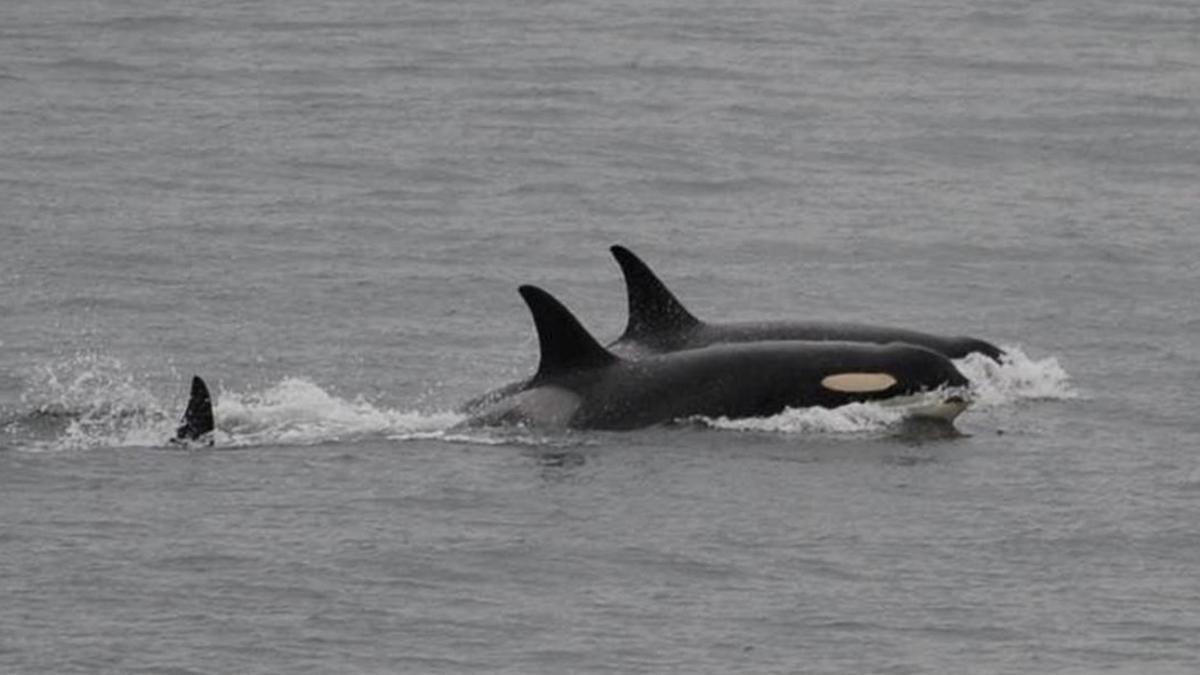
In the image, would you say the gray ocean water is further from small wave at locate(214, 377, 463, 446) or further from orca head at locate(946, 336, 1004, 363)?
orca head at locate(946, 336, 1004, 363)

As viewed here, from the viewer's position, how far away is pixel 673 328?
26.8 metres

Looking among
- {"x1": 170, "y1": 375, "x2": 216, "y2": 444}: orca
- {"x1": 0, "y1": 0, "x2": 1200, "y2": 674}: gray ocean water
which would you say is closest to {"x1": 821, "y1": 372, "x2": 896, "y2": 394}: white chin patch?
{"x1": 0, "y1": 0, "x2": 1200, "y2": 674}: gray ocean water

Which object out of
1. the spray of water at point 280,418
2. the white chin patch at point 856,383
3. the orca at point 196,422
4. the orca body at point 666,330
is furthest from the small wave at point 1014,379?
the orca at point 196,422

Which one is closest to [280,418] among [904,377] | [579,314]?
[904,377]

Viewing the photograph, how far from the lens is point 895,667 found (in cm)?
1906

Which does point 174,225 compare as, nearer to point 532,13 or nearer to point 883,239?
point 883,239

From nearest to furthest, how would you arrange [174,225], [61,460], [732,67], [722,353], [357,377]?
1. [61,460]
2. [722,353]
3. [357,377]
4. [174,225]
5. [732,67]

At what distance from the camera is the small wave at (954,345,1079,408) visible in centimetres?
2738

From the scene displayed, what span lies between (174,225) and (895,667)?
58.7ft

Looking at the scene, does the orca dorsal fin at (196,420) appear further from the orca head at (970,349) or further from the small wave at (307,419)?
the orca head at (970,349)

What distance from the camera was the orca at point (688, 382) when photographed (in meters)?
25.2

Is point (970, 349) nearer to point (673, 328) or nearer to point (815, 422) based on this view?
point (673, 328)

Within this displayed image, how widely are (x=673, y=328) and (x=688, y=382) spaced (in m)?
1.43

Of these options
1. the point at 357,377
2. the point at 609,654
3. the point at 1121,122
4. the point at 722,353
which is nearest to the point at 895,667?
the point at 609,654
